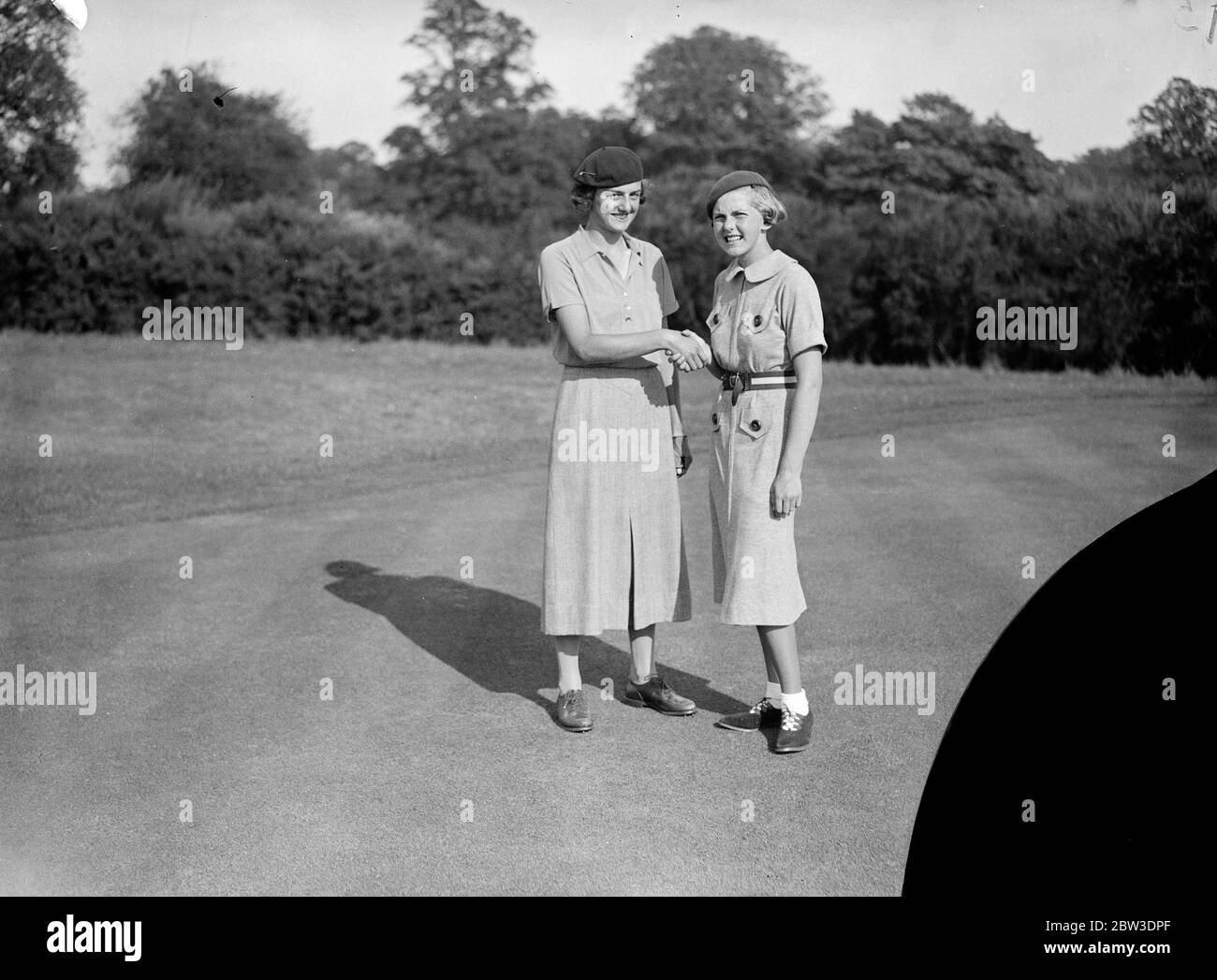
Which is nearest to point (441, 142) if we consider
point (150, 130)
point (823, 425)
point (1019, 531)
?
point (150, 130)

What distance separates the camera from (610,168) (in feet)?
17.3

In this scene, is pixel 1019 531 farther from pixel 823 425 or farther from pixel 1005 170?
pixel 1005 170

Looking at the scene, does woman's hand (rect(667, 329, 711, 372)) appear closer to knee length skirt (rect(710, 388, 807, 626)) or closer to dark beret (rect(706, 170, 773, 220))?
knee length skirt (rect(710, 388, 807, 626))

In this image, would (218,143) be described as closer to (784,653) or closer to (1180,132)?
(1180,132)

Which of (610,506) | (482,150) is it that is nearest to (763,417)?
(610,506)

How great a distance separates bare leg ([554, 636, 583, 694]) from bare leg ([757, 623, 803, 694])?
2.81 ft

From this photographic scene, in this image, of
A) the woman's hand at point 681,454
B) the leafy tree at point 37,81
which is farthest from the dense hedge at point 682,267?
the woman's hand at point 681,454

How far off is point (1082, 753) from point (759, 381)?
188 centimetres

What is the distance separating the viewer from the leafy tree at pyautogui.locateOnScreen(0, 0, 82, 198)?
6.97 metres

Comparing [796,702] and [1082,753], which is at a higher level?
[796,702]

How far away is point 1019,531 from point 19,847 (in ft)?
22.7

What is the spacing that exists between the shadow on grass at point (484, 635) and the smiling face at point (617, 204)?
2138mm

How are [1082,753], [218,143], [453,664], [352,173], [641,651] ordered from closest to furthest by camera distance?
1. [1082,753]
2. [641,651]
3. [453,664]
4. [218,143]
5. [352,173]
